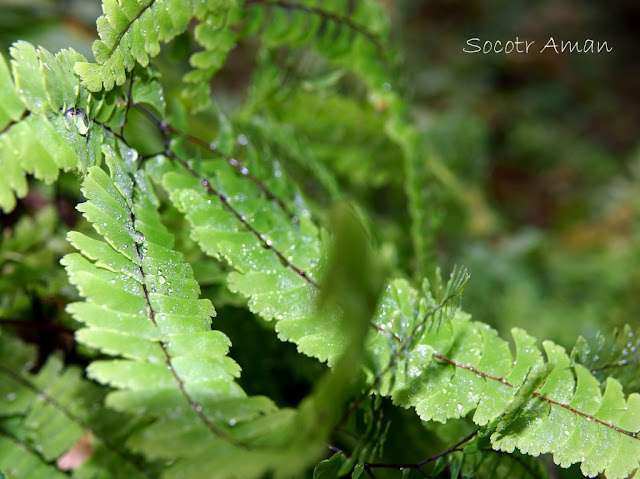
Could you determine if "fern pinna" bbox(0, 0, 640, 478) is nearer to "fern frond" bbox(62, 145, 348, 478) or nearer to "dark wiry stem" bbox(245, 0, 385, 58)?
"fern frond" bbox(62, 145, 348, 478)

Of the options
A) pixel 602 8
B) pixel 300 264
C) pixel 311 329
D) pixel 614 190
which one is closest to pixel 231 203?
pixel 300 264

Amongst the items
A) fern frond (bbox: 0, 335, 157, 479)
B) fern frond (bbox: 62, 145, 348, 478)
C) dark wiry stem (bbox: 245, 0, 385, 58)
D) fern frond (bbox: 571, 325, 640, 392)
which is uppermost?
dark wiry stem (bbox: 245, 0, 385, 58)

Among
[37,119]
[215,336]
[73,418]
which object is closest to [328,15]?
[37,119]

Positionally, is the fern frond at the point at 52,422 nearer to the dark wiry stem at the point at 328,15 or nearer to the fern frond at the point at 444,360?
the fern frond at the point at 444,360

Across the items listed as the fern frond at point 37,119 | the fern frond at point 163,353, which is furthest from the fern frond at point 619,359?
the fern frond at point 37,119

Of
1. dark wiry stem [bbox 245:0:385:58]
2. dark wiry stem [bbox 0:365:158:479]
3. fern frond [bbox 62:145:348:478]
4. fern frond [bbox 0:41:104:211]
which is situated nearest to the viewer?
fern frond [bbox 62:145:348:478]

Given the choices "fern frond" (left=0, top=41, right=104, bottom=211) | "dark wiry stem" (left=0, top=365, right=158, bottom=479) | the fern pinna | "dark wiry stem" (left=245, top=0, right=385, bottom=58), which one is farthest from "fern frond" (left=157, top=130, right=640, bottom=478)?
"dark wiry stem" (left=245, top=0, right=385, bottom=58)

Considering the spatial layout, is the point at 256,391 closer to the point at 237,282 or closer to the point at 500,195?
the point at 237,282
